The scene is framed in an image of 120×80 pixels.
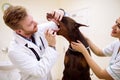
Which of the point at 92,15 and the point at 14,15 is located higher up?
the point at 14,15

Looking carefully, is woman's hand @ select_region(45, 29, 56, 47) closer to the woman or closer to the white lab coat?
the white lab coat

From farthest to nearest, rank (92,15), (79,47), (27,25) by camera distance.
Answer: (92,15) → (27,25) → (79,47)

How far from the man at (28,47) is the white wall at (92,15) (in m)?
1.85

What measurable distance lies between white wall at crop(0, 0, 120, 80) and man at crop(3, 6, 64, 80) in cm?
185

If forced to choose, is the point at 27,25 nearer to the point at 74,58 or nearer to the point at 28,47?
the point at 28,47

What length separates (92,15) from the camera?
3.64 meters

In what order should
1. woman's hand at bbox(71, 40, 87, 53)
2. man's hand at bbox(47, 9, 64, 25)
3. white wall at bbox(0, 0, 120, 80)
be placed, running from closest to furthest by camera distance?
woman's hand at bbox(71, 40, 87, 53), man's hand at bbox(47, 9, 64, 25), white wall at bbox(0, 0, 120, 80)

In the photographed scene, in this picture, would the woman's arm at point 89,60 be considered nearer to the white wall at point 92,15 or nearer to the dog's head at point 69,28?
the dog's head at point 69,28

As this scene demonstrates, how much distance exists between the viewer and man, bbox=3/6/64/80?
1467 mm

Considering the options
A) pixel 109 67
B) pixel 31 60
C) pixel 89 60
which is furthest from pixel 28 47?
pixel 109 67

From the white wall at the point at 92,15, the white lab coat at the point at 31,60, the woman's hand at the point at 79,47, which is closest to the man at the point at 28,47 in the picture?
the white lab coat at the point at 31,60

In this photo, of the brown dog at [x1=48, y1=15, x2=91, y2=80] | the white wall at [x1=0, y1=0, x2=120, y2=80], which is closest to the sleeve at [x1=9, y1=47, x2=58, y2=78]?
the brown dog at [x1=48, y1=15, x2=91, y2=80]

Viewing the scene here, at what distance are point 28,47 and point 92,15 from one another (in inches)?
91.0

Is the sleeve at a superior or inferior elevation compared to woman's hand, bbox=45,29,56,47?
inferior
